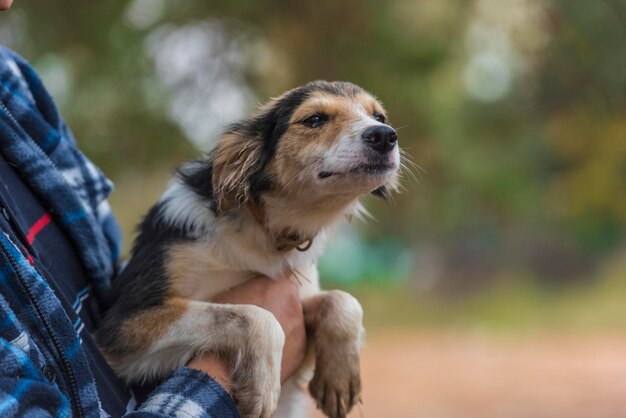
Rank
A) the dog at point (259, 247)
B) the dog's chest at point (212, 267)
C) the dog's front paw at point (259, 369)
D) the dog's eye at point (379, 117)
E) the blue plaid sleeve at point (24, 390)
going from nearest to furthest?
1. the blue plaid sleeve at point (24, 390)
2. the dog's front paw at point (259, 369)
3. the dog at point (259, 247)
4. the dog's chest at point (212, 267)
5. the dog's eye at point (379, 117)

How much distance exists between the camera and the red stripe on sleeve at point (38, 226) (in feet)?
4.66

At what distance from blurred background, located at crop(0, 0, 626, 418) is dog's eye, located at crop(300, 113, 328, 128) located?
327 millimetres

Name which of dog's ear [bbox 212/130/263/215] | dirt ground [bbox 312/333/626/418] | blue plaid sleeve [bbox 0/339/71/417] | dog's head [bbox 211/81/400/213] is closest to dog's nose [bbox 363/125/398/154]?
dog's head [bbox 211/81/400/213]

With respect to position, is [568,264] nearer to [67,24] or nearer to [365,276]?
[365,276]

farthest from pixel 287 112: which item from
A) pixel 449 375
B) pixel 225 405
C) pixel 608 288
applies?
pixel 608 288

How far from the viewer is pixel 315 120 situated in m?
1.96

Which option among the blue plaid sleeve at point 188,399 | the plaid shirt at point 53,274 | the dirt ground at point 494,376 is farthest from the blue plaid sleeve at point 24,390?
the dirt ground at point 494,376

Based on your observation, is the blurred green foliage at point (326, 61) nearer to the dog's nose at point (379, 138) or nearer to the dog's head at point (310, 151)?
the dog's head at point (310, 151)

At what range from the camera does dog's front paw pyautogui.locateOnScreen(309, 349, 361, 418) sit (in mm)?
1736

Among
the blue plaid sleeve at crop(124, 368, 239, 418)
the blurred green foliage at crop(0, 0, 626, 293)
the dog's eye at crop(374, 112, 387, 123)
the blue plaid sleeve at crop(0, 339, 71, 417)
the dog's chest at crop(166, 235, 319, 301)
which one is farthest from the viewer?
the blurred green foliage at crop(0, 0, 626, 293)

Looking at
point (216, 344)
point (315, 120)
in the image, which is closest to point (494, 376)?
point (315, 120)

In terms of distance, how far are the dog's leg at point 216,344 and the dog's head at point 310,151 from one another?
0.88 ft

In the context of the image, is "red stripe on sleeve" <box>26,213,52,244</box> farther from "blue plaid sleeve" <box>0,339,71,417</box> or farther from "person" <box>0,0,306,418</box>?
"blue plaid sleeve" <box>0,339,71,417</box>

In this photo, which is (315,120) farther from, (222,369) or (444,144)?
(444,144)
